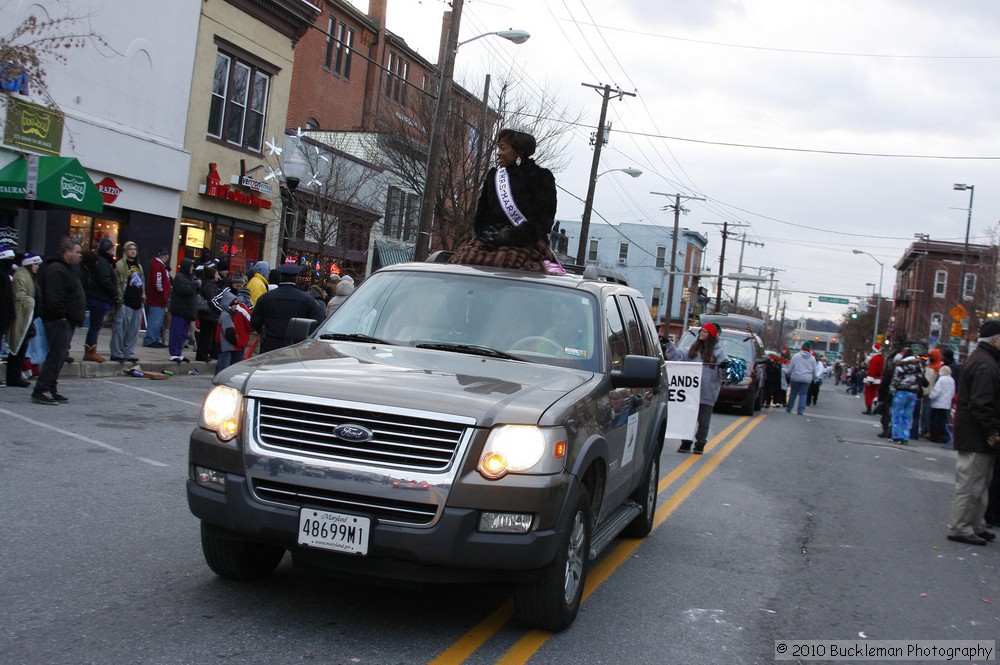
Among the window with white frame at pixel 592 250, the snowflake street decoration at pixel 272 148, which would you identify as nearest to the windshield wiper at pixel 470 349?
the snowflake street decoration at pixel 272 148

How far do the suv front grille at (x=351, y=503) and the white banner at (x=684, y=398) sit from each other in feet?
28.1

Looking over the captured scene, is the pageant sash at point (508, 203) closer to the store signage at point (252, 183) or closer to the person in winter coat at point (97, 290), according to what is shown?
the person in winter coat at point (97, 290)

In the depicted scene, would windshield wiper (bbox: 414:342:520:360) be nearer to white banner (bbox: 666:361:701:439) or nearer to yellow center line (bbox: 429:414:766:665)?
yellow center line (bbox: 429:414:766:665)

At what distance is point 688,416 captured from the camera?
1241cm

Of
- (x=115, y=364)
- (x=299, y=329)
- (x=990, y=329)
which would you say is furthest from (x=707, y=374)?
(x=115, y=364)

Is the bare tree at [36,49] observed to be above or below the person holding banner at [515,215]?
above

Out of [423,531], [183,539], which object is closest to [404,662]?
[423,531]

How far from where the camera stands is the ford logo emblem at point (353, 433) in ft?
13.6

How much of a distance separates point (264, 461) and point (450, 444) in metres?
0.86

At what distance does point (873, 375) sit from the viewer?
2675 cm

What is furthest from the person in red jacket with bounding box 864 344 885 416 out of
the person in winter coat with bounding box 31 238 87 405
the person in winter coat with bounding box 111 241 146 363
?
the person in winter coat with bounding box 31 238 87 405

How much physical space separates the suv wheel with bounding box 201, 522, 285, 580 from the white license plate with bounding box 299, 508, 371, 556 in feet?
2.52

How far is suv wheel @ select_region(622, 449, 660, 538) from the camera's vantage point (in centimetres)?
709

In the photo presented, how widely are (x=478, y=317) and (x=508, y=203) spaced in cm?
163
